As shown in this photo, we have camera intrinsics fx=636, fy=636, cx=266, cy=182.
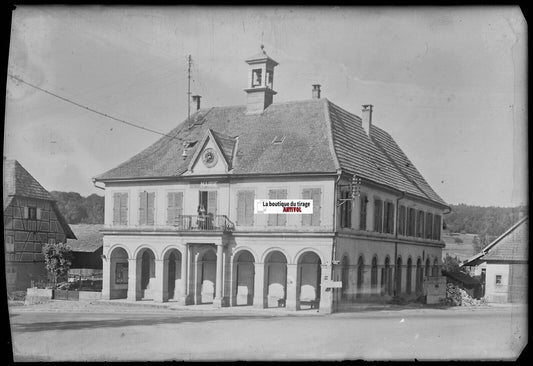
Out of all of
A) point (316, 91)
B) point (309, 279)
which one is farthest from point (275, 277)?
point (316, 91)

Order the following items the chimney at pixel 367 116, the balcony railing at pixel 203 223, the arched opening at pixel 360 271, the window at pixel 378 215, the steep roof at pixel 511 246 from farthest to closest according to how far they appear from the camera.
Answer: the window at pixel 378 215 < the arched opening at pixel 360 271 < the balcony railing at pixel 203 223 < the chimney at pixel 367 116 < the steep roof at pixel 511 246

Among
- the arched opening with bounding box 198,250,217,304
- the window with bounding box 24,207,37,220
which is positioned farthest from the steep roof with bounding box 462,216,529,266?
the window with bounding box 24,207,37,220

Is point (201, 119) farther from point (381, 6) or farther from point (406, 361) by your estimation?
point (406, 361)

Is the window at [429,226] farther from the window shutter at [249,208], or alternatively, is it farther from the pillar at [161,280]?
the pillar at [161,280]

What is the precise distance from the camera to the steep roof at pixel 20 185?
19297 millimetres

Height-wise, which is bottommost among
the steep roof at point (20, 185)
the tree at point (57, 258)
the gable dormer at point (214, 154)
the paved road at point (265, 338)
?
the paved road at point (265, 338)

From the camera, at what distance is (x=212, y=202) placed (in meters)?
25.7

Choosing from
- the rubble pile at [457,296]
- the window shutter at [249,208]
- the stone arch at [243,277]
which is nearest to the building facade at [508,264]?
the rubble pile at [457,296]

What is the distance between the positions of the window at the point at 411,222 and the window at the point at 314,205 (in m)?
8.21

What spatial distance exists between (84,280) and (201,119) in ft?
27.8

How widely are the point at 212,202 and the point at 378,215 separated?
7.48 m

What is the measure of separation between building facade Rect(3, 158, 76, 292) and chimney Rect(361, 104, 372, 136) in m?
11.6

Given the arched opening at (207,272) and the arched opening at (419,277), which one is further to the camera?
the arched opening at (419,277)

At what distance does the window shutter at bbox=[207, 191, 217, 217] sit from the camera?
25.5 meters
